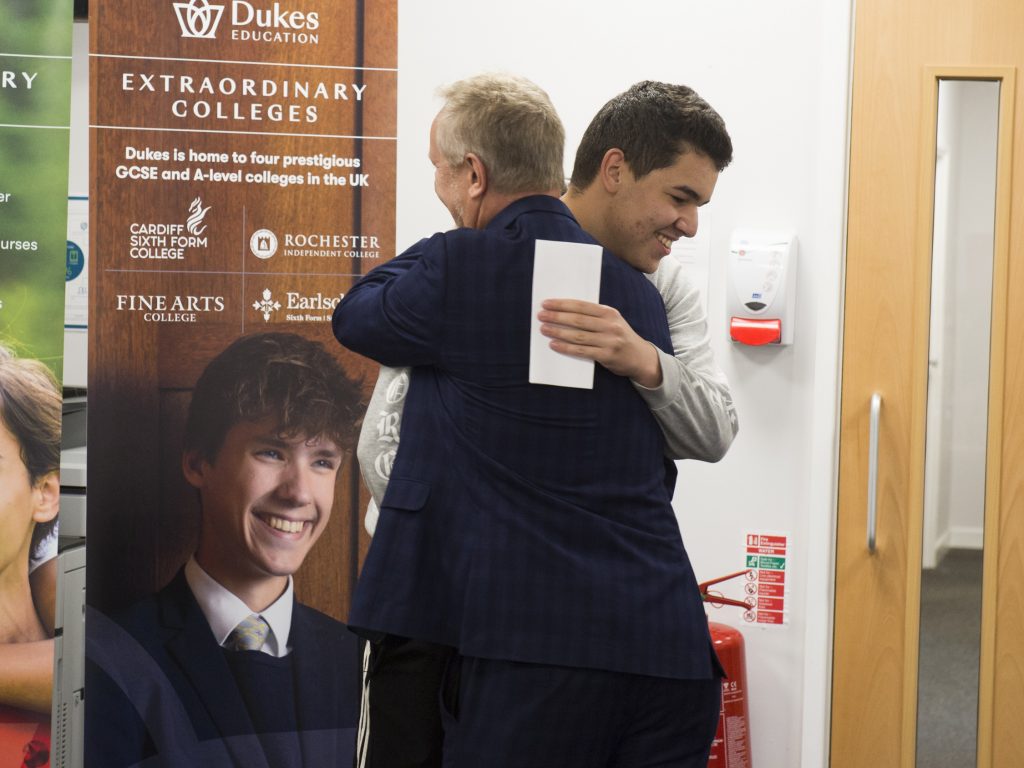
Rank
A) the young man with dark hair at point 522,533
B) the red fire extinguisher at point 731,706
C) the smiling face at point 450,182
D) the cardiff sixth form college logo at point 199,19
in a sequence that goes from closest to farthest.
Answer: the young man with dark hair at point 522,533
the smiling face at point 450,182
the cardiff sixth form college logo at point 199,19
the red fire extinguisher at point 731,706

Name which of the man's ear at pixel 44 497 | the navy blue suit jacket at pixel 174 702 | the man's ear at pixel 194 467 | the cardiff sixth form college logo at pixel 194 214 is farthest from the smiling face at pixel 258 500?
the cardiff sixth form college logo at pixel 194 214

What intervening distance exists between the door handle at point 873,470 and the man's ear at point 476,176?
1440mm

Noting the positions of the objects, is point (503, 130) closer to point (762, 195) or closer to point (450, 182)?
point (450, 182)

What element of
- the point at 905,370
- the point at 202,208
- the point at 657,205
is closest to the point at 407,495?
the point at 657,205

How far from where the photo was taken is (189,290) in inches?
89.7

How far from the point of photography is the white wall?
2398mm

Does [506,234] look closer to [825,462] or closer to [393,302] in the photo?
[393,302]

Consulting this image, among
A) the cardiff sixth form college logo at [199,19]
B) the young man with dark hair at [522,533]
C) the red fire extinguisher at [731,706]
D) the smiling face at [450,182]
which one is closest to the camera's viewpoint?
the young man with dark hair at [522,533]

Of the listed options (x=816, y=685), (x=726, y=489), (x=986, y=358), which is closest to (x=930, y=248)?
(x=986, y=358)

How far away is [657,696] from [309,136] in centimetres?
154

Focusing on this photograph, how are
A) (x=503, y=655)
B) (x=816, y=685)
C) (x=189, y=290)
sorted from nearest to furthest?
(x=503, y=655), (x=189, y=290), (x=816, y=685)

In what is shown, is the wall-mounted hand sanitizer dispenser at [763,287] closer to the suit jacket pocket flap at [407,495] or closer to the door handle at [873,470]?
the door handle at [873,470]

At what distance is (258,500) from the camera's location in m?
2.28

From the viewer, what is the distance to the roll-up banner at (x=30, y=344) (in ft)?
7.48
